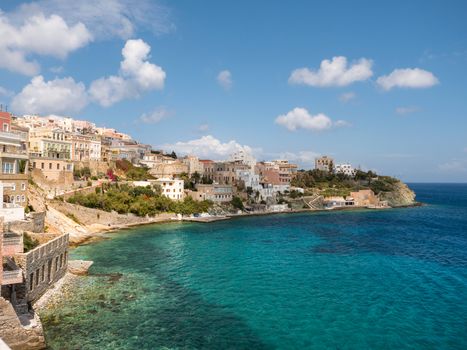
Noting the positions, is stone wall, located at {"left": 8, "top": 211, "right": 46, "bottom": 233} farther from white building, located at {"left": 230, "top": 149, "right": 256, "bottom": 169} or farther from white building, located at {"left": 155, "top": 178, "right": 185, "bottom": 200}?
white building, located at {"left": 230, "top": 149, "right": 256, "bottom": 169}

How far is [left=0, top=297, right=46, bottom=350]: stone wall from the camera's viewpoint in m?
16.2

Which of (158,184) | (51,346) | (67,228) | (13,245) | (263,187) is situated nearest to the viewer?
(51,346)

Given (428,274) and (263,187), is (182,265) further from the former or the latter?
(263,187)

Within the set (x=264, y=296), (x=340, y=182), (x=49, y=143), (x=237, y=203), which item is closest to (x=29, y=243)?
(x=264, y=296)

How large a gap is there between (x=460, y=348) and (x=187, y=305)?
634 inches

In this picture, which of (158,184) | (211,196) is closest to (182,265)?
(158,184)

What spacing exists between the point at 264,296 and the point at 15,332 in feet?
52.2

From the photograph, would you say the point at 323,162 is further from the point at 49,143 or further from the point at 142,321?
the point at 142,321

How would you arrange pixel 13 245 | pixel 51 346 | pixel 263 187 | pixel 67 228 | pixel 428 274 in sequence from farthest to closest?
pixel 263 187
pixel 67 228
pixel 428 274
pixel 13 245
pixel 51 346

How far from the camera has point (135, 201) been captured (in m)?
65.2

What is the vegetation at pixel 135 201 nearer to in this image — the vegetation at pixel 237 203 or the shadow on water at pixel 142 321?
the vegetation at pixel 237 203

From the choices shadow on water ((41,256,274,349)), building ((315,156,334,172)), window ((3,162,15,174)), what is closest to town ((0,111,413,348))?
window ((3,162,15,174))

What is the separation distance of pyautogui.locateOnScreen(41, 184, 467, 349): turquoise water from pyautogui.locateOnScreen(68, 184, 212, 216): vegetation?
1261cm

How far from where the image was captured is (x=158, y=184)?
249 feet
